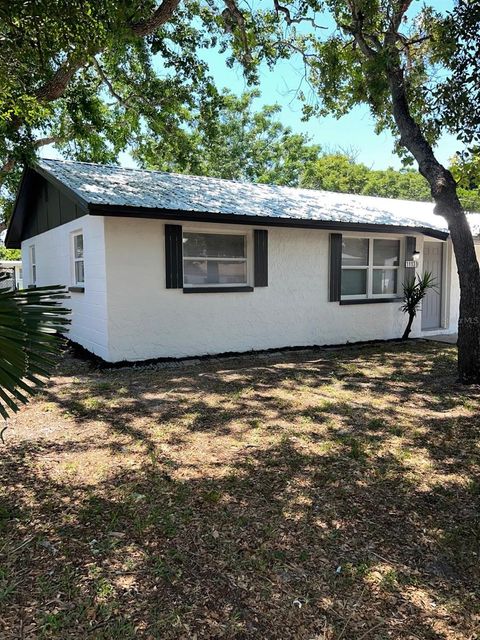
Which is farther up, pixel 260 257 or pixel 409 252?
pixel 409 252

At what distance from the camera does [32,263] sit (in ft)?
44.5

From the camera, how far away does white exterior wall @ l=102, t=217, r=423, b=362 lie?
760 cm

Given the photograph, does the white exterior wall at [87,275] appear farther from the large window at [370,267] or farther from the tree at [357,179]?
the tree at [357,179]

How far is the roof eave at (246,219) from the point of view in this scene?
274 inches

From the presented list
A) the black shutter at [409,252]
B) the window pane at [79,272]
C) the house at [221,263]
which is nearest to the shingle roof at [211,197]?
the house at [221,263]

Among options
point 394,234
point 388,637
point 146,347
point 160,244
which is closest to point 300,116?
point 394,234

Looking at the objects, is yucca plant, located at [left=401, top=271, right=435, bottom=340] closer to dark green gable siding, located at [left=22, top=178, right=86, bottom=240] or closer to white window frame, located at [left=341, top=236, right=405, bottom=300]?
white window frame, located at [left=341, top=236, right=405, bottom=300]

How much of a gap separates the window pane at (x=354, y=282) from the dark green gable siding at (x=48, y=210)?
5493 millimetres

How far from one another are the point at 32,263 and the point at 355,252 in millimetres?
9294

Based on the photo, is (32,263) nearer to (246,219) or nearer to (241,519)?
(246,219)

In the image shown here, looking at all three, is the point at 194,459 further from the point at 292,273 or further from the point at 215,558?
the point at 292,273

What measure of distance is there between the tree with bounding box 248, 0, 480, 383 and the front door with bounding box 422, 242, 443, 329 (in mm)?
3424

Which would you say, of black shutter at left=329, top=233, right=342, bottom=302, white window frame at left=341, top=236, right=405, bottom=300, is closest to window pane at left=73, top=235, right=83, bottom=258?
black shutter at left=329, top=233, right=342, bottom=302

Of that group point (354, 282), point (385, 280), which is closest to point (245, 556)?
point (354, 282)
